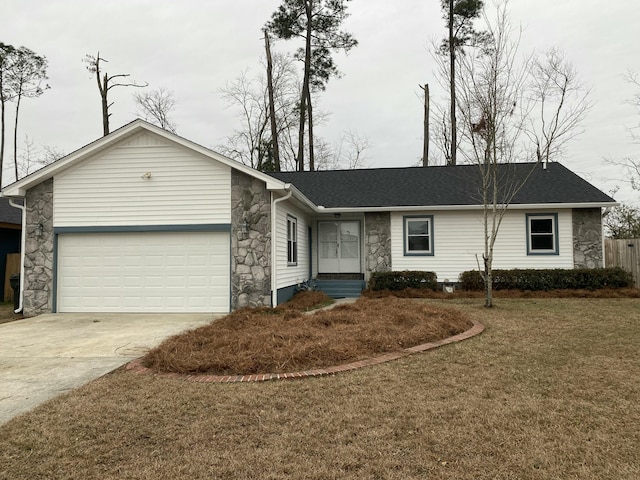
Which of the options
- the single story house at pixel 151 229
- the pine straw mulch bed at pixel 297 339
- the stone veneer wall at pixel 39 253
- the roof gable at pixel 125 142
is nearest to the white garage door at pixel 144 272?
the single story house at pixel 151 229

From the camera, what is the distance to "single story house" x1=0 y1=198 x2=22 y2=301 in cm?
1460

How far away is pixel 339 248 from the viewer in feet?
52.3

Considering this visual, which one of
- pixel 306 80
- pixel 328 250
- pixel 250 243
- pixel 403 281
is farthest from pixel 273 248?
pixel 306 80

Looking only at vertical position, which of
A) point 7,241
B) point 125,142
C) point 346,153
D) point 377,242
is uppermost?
point 346,153

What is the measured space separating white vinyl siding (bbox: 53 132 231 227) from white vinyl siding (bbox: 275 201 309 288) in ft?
4.76

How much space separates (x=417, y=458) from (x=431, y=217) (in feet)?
41.2

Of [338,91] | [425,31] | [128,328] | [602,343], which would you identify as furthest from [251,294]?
[338,91]

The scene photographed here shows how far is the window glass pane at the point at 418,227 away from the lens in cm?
1504

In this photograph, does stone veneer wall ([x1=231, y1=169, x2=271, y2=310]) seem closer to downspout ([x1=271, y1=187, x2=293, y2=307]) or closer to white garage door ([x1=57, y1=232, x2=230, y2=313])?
downspout ([x1=271, y1=187, x2=293, y2=307])

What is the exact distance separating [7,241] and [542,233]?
17.8 m

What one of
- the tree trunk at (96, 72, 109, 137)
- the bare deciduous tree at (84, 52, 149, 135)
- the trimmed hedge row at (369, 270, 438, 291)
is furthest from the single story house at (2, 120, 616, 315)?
the bare deciduous tree at (84, 52, 149, 135)

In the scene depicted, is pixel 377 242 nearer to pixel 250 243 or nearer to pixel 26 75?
pixel 250 243

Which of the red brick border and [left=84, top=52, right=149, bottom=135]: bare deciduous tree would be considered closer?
the red brick border

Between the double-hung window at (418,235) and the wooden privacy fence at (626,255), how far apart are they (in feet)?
18.6
